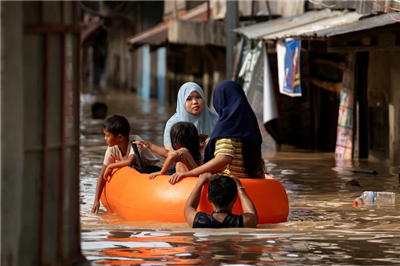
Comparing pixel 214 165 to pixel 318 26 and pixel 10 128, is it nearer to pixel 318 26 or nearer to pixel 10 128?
pixel 10 128

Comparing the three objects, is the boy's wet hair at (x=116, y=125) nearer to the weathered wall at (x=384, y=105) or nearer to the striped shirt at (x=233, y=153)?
the striped shirt at (x=233, y=153)

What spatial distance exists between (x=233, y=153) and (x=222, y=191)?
2.50ft

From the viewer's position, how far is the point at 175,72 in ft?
116

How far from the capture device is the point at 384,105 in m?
14.5

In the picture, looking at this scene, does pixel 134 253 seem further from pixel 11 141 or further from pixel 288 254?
pixel 11 141

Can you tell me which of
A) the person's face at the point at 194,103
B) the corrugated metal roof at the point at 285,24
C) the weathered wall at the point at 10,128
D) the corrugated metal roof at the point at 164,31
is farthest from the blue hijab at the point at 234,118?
the corrugated metal roof at the point at 164,31

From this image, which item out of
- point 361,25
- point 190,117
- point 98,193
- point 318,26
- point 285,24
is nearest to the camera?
point 190,117

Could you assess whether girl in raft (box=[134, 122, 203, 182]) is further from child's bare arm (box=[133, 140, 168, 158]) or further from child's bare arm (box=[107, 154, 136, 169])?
child's bare arm (box=[107, 154, 136, 169])

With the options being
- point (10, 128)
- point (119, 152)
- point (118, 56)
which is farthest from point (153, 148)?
point (118, 56)

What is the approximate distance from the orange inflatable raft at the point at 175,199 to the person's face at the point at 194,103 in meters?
0.86

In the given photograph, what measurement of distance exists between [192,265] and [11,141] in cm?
156

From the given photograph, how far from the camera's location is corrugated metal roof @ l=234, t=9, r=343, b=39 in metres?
15.7

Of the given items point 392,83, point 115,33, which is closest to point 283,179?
point 392,83

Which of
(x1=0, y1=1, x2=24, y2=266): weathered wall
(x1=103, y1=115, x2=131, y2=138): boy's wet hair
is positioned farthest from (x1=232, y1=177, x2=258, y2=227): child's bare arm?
(x1=0, y1=1, x2=24, y2=266): weathered wall
